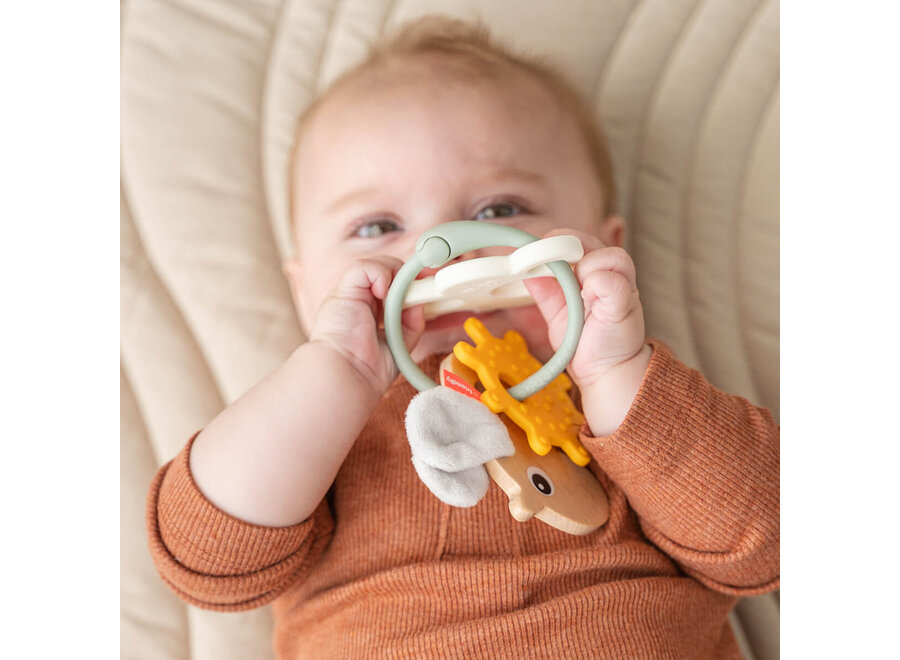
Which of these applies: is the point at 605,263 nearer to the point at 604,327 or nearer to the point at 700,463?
the point at 604,327

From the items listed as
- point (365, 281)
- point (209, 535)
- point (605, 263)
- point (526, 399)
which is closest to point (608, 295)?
point (605, 263)

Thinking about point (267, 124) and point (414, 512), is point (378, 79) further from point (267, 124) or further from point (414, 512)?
point (414, 512)

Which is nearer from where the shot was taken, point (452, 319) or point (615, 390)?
point (615, 390)

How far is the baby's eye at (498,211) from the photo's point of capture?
95 cm

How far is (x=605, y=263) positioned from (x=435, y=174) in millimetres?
304

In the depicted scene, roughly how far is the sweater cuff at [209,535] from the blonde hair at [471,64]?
1.65 feet

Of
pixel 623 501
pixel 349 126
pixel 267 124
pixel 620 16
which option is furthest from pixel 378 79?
pixel 623 501

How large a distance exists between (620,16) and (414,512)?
0.94 meters

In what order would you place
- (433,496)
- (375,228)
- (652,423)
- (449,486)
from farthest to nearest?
1. (375,228)
2. (433,496)
3. (652,423)
4. (449,486)

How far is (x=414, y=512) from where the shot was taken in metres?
0.87

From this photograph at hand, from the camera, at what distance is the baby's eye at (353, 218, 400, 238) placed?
965 mm

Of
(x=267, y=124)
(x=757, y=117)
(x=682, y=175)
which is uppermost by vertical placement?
(x=757, y=117)

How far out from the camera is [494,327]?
921 millimetres

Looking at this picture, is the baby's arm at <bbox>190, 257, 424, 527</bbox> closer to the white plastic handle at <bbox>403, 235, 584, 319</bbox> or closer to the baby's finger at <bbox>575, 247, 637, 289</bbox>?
the white plastic handle at <bbox>403, 235, 584, 319</bbox>
